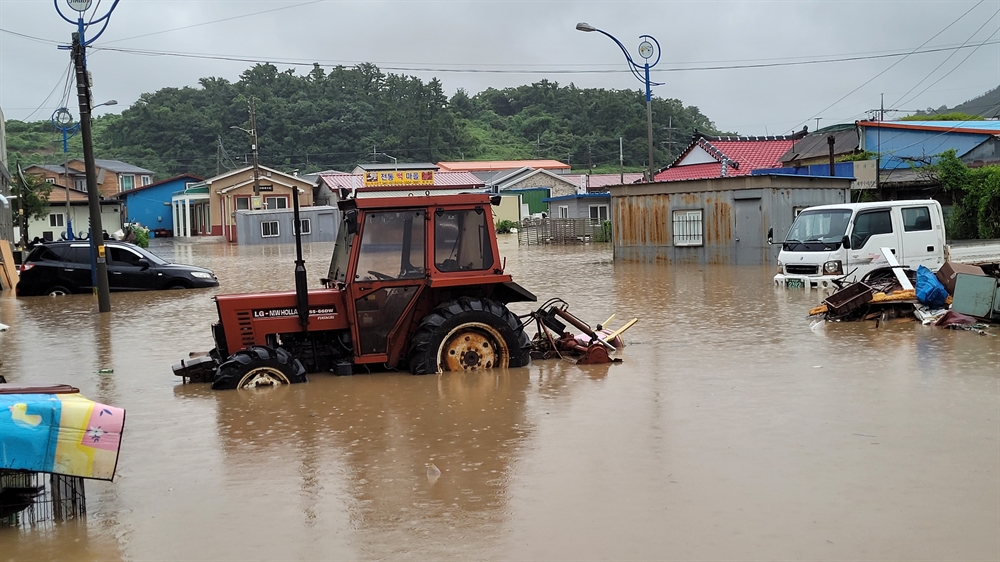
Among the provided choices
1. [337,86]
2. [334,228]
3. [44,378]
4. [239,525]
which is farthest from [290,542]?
[337,86]

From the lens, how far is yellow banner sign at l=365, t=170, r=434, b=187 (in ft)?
34.5

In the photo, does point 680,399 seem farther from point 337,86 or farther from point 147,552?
point 337,86

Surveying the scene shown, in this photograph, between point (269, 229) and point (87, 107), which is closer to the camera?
point (87, 107)

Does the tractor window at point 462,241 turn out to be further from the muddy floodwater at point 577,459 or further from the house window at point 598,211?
the house window at point 598,211

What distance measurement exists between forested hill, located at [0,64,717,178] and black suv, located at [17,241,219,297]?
70.2 metres

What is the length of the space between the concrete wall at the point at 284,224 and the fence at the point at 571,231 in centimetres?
1425

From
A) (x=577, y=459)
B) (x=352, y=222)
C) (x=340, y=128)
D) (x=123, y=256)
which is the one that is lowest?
(x=577, y=459)

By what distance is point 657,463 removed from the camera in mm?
7023

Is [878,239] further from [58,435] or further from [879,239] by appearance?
[58,435]

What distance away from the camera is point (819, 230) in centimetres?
1956

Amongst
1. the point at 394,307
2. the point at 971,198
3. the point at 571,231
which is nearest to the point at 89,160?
the point at 394,307

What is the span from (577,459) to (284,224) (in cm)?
5427

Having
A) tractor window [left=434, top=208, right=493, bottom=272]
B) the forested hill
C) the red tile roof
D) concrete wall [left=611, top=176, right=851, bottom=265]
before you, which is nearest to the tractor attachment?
tractor window [left=434, top=208, right=493, bottom=272]

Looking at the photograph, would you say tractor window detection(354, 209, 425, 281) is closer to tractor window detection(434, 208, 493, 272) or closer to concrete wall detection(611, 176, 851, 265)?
tractor window detection(434, 208, 493, 272)
